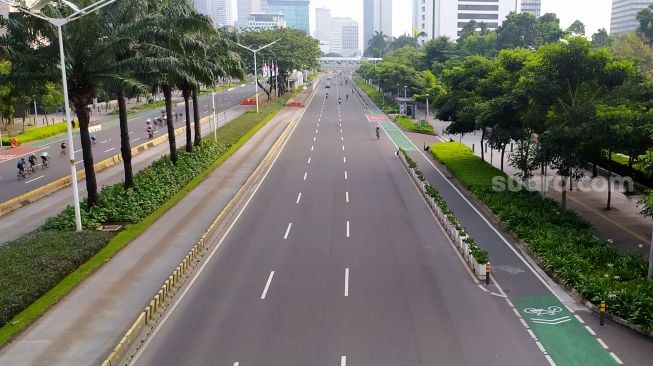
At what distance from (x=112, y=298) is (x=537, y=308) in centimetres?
1421

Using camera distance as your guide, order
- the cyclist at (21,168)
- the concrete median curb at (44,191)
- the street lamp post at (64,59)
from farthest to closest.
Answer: the cyclist at (21,168) < the concrete median curb at (44,191) < the street lamp post at (64,59)

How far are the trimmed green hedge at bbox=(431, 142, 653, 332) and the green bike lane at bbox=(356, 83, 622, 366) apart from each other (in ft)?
2.77

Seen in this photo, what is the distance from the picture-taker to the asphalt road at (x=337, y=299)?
53.3 ft

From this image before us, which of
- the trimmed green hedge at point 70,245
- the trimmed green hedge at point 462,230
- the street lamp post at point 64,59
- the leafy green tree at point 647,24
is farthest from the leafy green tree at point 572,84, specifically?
the leafy green tree at point 647,24

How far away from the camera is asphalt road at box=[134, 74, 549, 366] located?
53.3ft

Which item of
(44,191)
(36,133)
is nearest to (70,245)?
(44,191)

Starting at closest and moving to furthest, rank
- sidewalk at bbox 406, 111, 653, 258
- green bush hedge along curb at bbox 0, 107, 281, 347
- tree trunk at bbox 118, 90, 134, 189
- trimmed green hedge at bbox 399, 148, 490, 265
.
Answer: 1. green bush hedge along curb at bbox 0, 107, 281, 347
2. trimmed green hedge at bbox 399, 148, 490, 265
3. sidewalk at bbox 406, 111, 653, 258
4. tree trunk at bbox 118, 90, 134, 189

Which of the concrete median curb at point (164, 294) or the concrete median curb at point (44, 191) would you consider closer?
the concrete median curb at point (164, 294)

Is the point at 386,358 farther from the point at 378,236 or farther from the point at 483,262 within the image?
the point at 378,236

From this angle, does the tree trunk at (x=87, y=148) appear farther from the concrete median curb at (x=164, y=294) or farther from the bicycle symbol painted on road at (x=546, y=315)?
the bicycle symbol painted on road at (x=546, y=315)

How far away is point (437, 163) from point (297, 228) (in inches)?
852

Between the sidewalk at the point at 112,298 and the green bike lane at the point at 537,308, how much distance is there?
11.7m

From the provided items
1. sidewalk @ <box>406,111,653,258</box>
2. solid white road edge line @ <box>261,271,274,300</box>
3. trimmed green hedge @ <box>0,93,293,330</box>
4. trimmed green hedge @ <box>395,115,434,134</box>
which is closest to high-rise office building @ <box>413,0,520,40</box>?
trimmed green hedge @ <box>395,115,434,134</box>

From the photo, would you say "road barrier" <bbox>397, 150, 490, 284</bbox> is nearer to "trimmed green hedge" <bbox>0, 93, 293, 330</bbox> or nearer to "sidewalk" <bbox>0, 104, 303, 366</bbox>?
"sidewalk" <bbox>0, 104, 303, 366</bbox>
